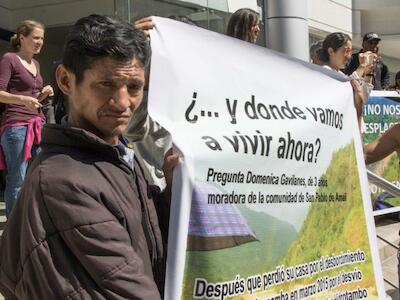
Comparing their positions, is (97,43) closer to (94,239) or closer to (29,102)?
(94,239)

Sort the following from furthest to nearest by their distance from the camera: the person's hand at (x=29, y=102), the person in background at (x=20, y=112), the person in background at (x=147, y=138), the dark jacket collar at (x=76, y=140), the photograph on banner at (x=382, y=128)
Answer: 1. the photograph on banner at (x=382, y=128)
2. the person in background at (x=20, y=112)
3. the person's hand at (x=29, y=102)
4. the person in background at (x=147, y=138)
5. the dark jacket collar at (x=76, y=140)

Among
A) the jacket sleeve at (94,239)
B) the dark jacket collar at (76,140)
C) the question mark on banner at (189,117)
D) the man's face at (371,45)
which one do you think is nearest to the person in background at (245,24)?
the question mark on banner at (189,117)

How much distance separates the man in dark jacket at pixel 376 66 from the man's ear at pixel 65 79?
5.00 meters

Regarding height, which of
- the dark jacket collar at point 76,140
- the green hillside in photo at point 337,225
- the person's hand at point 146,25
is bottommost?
the green hillside in photo at point 337,225

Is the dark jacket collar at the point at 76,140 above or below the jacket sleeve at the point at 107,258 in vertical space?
above

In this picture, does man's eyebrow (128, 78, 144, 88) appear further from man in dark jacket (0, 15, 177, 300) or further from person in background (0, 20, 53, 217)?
person in background (0, 20, 53, 217)

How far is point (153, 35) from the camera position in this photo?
1.72 meters

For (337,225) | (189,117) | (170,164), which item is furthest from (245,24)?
(170,164)

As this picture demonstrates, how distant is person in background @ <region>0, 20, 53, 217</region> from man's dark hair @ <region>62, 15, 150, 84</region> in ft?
9.82

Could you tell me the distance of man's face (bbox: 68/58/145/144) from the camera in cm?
137

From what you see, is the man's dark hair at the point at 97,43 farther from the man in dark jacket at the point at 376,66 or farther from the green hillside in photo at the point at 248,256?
the man in dark jacket at the point at 376,66

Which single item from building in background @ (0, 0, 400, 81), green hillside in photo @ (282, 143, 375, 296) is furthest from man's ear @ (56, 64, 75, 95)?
building in background @ (0, 0, 400, 81)

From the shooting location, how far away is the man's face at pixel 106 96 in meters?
1.37

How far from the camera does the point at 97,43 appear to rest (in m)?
1.34
